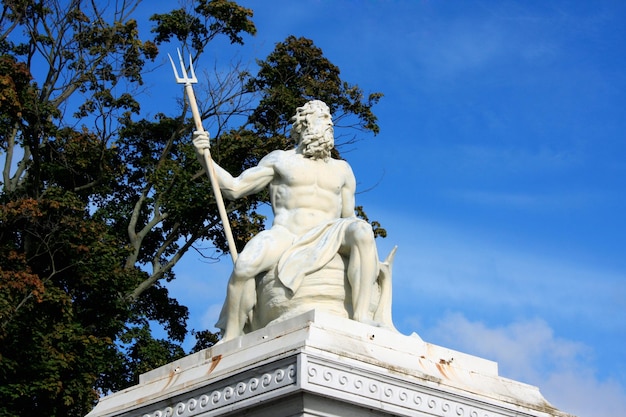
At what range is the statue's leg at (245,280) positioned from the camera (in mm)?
9812

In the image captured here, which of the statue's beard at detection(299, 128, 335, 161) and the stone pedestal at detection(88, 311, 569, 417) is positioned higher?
the statue's beard at detection(299, 128, 335, 161)

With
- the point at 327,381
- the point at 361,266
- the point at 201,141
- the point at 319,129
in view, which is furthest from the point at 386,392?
the point at 201,141

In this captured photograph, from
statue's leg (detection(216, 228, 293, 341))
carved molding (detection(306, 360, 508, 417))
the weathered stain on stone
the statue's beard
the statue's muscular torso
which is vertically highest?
the statue's beard

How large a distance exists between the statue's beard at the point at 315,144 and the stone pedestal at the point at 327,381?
201 cm

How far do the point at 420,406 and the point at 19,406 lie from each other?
33.8 feet

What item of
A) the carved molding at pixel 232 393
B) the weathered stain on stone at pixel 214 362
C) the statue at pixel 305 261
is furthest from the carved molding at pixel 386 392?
the weathered stain on stone at pixel 214 362

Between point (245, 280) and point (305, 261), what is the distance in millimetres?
528

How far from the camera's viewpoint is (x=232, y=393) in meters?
8.72

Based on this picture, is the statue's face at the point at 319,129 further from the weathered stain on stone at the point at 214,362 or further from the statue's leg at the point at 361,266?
the weathered stain on stone at the point at 214,362

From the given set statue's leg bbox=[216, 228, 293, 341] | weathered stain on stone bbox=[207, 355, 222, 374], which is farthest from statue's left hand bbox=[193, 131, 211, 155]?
weathered stain on stone bbox=[207, 355, 222, 374]

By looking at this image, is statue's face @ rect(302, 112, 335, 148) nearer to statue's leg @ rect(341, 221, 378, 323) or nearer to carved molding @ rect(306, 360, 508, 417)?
statue's leg @ rect(341, 221, 378, 323)

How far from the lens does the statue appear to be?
32.1 feet

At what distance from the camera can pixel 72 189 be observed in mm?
19812

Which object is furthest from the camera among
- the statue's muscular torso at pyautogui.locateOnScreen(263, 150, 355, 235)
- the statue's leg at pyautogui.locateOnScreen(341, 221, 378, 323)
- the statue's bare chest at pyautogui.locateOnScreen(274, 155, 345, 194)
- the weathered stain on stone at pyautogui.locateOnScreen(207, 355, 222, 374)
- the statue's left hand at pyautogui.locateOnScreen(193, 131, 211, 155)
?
the statue's left hand at pyautogui.locateOnScreen(193, 131, 211, 155)
